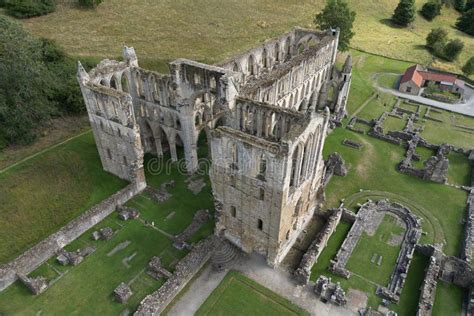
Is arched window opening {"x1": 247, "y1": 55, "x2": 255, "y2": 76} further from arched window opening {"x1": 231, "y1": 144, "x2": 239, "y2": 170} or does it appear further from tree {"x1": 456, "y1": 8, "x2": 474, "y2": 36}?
tree {"x1": 456, "y1": 8, "x2": 474, "y2": 36}

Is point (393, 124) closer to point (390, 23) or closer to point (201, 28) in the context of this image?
point (201, 28)

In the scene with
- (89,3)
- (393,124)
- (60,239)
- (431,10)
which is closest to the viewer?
(60,239)

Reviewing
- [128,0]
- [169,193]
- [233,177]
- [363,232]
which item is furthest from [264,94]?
[128,0]

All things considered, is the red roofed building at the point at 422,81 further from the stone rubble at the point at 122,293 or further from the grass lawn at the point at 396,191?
the stone rubble at the point at 122,293

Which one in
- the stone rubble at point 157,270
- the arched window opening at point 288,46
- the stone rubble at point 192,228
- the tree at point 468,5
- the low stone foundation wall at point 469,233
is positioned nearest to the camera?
the stone rubble at point 157,270

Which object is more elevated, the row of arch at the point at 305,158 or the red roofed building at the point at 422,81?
the row of arch at the point at 305,158

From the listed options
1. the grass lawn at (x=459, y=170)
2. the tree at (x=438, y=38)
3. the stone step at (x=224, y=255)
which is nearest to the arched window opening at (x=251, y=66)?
the stone step at (x=224, y=255)

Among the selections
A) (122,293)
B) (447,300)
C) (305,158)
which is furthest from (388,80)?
(122,293)

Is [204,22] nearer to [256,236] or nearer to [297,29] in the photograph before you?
[297,29]
